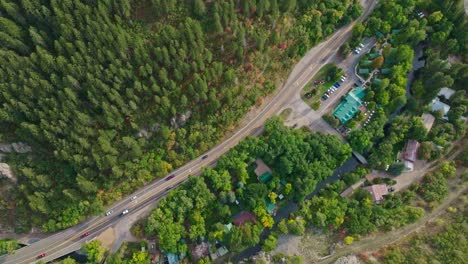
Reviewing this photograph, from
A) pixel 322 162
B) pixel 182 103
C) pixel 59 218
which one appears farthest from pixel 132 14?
pixel 322 162

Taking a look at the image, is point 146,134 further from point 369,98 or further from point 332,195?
point 369,98

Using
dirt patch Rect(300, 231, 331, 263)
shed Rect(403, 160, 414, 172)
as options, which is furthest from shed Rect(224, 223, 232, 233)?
shed Rect(403, 160, 414, 172)

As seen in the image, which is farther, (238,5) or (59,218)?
(238,5)

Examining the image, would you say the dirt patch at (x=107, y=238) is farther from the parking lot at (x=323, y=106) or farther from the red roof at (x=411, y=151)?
the red roof at (x=411, y=151)

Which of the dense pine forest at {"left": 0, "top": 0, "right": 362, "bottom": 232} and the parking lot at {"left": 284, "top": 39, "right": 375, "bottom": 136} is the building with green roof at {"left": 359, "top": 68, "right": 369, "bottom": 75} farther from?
the dense pine forest at {"left": 0, "top": 0, "right": 362, "bottom": 232}

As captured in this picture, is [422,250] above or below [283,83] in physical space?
below

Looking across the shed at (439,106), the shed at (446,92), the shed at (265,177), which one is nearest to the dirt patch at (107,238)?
the shed at (265,177)

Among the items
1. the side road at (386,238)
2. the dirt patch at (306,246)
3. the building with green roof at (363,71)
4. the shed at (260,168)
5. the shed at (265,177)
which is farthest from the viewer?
the building with green roof at (363,71)
